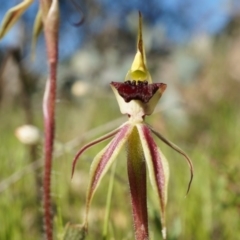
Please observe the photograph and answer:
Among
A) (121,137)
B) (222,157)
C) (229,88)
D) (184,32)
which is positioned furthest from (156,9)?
(121,137)

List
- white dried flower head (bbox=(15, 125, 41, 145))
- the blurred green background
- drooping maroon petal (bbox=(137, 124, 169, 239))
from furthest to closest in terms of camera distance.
Result: 1. the blurred green background
2. white dried flower head (bbox=(15, 125, 41, 145))
3. drooping maroon petal (bbox=(137, 124, 169, 239))

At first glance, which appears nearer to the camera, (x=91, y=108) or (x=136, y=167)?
(x=136, y=167)

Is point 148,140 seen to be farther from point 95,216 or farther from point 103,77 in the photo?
point 103,77

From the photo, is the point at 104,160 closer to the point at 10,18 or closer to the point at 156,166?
the point at 156,166

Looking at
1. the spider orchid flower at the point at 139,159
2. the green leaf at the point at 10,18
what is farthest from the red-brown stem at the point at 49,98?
the spider orchid flower at the point at 139,159

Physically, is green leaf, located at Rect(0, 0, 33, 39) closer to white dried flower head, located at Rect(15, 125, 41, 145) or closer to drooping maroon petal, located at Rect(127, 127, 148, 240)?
white dried flower head, located at Rect(15, 125, 41, 145)

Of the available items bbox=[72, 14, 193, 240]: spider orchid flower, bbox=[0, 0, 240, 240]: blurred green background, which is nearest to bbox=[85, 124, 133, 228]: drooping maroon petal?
bbox=[72, 14, 193, 240]: spider orchid flower

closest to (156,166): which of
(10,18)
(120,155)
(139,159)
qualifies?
(139,159)
